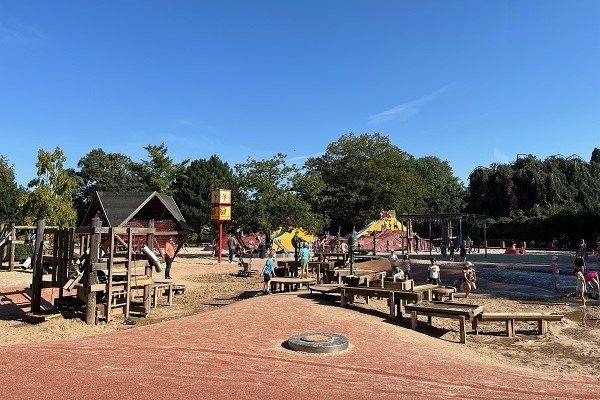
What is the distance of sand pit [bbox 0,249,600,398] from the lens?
6.78 metres

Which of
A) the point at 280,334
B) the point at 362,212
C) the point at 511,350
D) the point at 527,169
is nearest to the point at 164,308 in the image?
the point at 280,334

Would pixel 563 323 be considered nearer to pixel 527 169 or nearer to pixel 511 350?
pixel 511 350

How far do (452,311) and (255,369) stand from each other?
539 centimetres

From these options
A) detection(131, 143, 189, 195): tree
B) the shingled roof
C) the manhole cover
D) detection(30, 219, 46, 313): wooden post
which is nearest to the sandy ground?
detection(30, 219, 46, 313): wooden post

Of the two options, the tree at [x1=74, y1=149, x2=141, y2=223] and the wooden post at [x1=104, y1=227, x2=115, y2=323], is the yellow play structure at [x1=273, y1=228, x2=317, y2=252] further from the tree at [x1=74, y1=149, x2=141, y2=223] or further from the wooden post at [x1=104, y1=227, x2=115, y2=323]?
the tree at [x1=74, y1=149, x2=141, y2=223]

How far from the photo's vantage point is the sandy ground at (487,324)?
9531 mm

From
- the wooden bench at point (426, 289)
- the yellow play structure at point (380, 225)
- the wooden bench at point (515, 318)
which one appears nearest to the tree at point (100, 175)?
the yellow play structure at point (380, 225)

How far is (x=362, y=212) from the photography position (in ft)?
200

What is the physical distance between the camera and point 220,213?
33281 mm

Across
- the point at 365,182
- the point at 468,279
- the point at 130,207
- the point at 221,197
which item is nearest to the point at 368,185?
the point at 365,182

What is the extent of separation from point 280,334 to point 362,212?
51.7 metres

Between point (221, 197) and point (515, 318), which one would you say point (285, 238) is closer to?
point (221, 197)

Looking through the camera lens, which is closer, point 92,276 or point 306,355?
point 306,355

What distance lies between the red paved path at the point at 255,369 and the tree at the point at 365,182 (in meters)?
48.9
